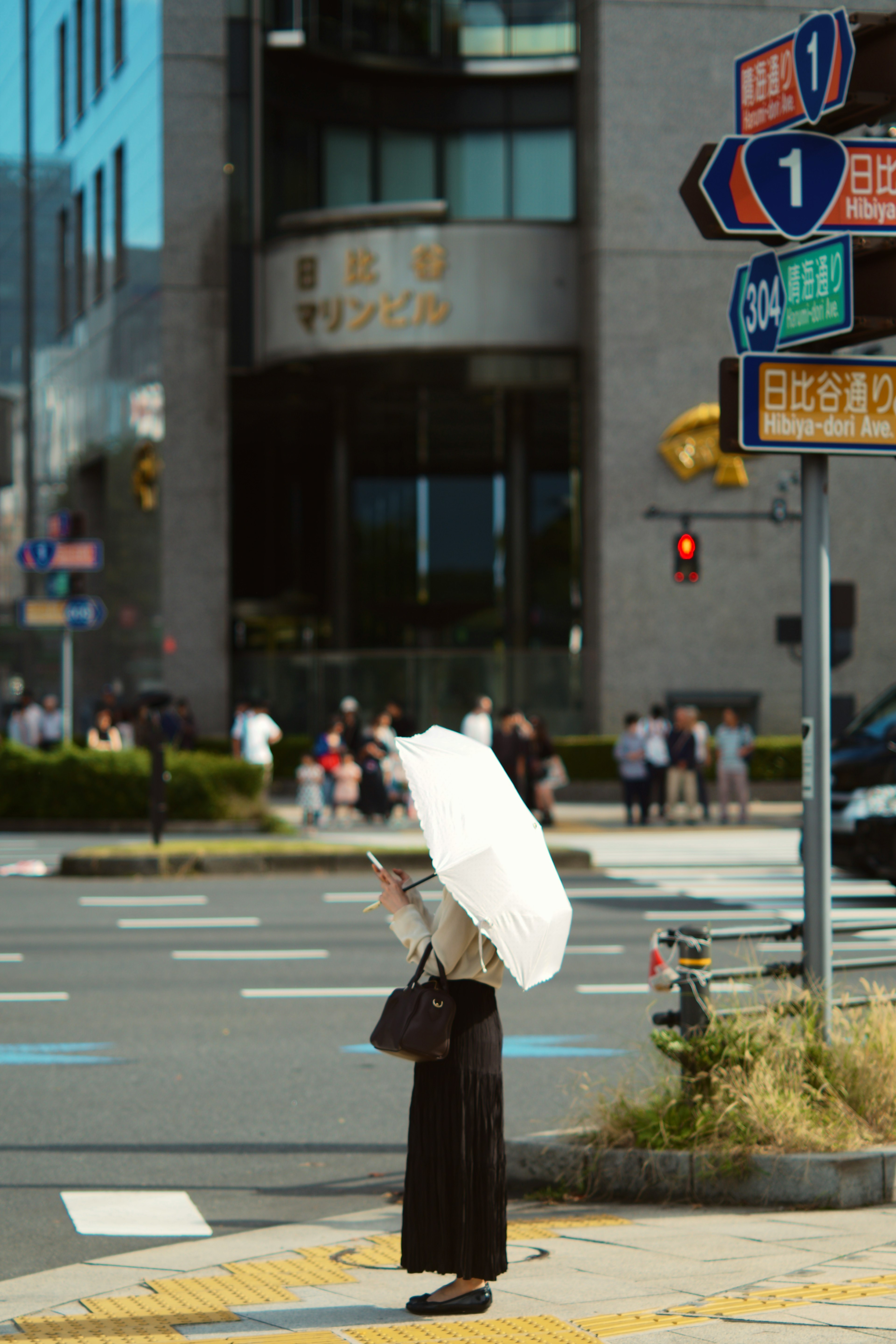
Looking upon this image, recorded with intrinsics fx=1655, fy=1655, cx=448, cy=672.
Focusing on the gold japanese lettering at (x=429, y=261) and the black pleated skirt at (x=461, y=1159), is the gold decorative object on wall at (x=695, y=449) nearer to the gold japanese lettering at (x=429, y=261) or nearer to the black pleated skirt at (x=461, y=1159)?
the gold japanese lettering at (x=429, y=261)

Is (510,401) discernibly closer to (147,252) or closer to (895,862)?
(147,252)

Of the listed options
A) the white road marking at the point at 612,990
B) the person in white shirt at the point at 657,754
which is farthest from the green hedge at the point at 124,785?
the white road marking at the point at 612,990

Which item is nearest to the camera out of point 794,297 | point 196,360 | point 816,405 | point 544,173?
point 816,405

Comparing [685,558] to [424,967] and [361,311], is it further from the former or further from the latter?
[424,967]

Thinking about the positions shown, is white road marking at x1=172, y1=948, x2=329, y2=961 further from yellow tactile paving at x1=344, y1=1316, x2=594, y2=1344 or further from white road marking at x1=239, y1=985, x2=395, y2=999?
yellow tactile paving at x1=344, y1=1316, x2=594, y2=1344

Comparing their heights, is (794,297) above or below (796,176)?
below

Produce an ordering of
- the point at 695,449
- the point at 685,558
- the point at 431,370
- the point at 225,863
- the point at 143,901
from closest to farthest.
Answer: the point at 143,901, the point at 225,863, the point at 685,558, the point at 695,449, the point at 431,370

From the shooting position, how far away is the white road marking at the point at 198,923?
13.8m

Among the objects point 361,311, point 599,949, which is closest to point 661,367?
point 361,311

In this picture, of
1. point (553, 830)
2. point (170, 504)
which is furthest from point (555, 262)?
point (553, 830)

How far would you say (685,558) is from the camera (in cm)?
2069

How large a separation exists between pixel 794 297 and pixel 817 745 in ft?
6.04

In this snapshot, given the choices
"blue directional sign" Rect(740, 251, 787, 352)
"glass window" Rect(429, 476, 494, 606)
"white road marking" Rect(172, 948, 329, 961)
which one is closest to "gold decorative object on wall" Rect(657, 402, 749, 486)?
"glass window" Rect(429, 476, 494, 606)

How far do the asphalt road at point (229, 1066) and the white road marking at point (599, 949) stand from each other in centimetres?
4
